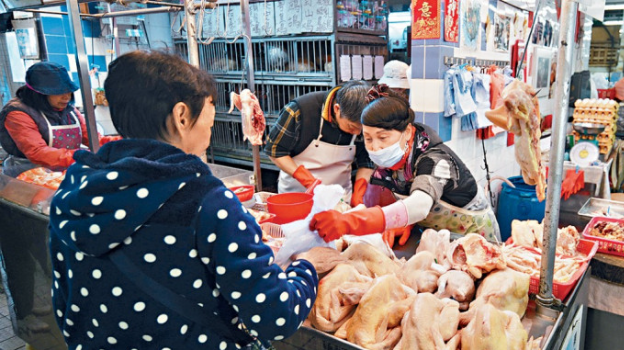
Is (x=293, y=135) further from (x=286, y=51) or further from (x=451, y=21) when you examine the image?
(x=286, y=51)

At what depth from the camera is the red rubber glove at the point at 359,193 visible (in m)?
2.91

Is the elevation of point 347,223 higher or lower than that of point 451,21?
lower

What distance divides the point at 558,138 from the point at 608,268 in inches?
40.2

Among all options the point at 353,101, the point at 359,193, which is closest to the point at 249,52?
the point at 353,101

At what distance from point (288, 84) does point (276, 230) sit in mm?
3583

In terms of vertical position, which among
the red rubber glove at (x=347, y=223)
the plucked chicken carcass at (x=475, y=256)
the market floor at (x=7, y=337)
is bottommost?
the market floor at (x=7, y=337)

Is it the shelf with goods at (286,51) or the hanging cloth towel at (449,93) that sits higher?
the shelf with goods at (286,51)

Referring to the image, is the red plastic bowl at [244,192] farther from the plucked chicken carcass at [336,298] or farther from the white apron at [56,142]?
the white apron at [56,142]

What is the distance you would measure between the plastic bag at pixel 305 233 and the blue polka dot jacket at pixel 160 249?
1.76ft

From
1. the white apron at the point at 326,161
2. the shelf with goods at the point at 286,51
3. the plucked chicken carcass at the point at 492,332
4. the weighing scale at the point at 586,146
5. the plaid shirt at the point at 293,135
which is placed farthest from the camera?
the shelf with goods at the point at 286,51

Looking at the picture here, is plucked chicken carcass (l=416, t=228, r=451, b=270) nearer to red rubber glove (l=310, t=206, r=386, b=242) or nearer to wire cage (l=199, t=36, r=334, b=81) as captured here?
red rubber glove (l=310, t=206, r=386, b=242)

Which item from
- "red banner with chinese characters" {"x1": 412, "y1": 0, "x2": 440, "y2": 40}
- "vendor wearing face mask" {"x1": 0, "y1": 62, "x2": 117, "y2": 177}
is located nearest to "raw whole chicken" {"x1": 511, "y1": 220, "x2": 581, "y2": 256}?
"red banner with chinese characters" {"x1": 412, "y1": 0, "x2": 440, "y2": 40}

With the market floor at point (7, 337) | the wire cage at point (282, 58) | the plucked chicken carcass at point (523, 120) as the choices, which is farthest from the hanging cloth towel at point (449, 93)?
the market floor at point (7, 337)

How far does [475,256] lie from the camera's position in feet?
5.37
